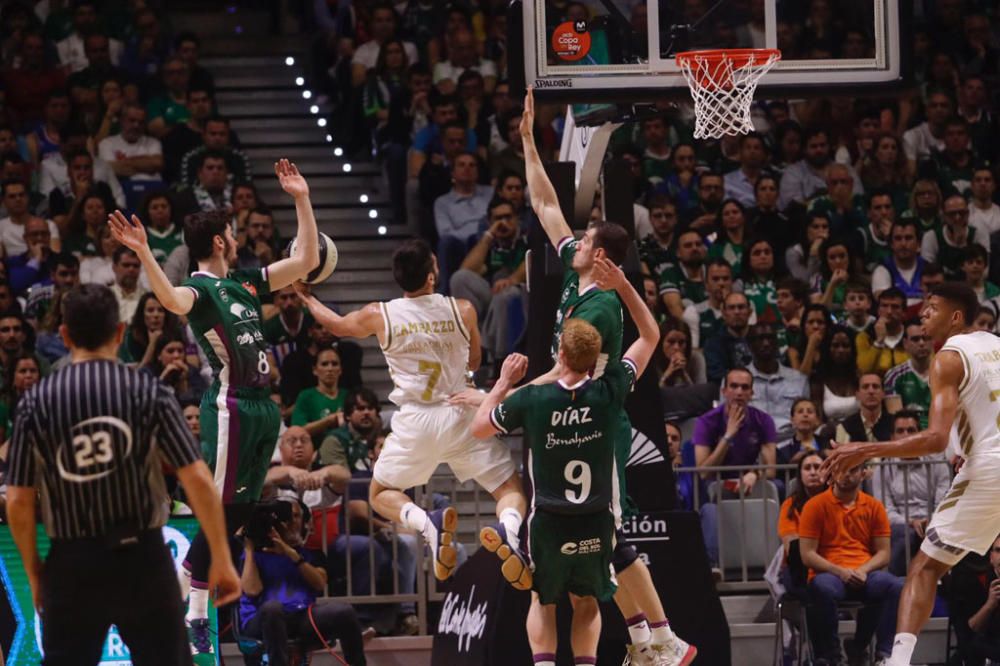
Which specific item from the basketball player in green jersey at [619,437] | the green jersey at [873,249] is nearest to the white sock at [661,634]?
the basketball player in green jersey at [619,437]

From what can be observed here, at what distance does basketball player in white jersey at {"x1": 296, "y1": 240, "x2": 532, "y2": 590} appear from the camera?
9.95 meters

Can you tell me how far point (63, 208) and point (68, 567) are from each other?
386 inches

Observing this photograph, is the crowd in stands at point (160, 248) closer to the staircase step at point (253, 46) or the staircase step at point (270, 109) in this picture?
the staircase step at point (253, 46)

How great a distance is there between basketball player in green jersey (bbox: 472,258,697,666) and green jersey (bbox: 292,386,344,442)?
15.5 feet

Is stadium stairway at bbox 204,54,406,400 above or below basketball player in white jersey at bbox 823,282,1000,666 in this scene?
above

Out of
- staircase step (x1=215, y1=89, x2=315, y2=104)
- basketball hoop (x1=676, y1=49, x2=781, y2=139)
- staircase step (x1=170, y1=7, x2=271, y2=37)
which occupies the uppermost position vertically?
staircase step (x1=170, y1=7, x2=271, y2=37)

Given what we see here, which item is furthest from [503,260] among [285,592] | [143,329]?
[285,592]

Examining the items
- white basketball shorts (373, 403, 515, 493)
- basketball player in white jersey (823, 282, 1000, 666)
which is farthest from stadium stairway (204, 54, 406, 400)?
basketball player in white jersey (823, 282, 1000, 666)

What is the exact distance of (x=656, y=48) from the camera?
10.9 m

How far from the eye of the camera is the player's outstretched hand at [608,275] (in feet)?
30.9

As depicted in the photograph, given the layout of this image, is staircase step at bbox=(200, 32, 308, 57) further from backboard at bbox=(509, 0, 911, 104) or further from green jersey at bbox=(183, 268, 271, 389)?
green jersey at bbox=(183, 268, 271, 389)

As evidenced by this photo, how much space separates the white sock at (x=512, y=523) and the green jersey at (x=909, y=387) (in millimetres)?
5746

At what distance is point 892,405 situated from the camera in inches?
566

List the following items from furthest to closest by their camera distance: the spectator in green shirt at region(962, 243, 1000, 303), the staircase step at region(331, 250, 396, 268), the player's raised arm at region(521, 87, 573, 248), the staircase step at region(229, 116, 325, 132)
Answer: the staircase step at region(229, 116, 325, 132)
the staircase step at region(331, 250, 396, 268)
the spectator in green shirt at region(962, 243, 1000, 303)
the player's raised arm at region(521, 87, 573, 248)
